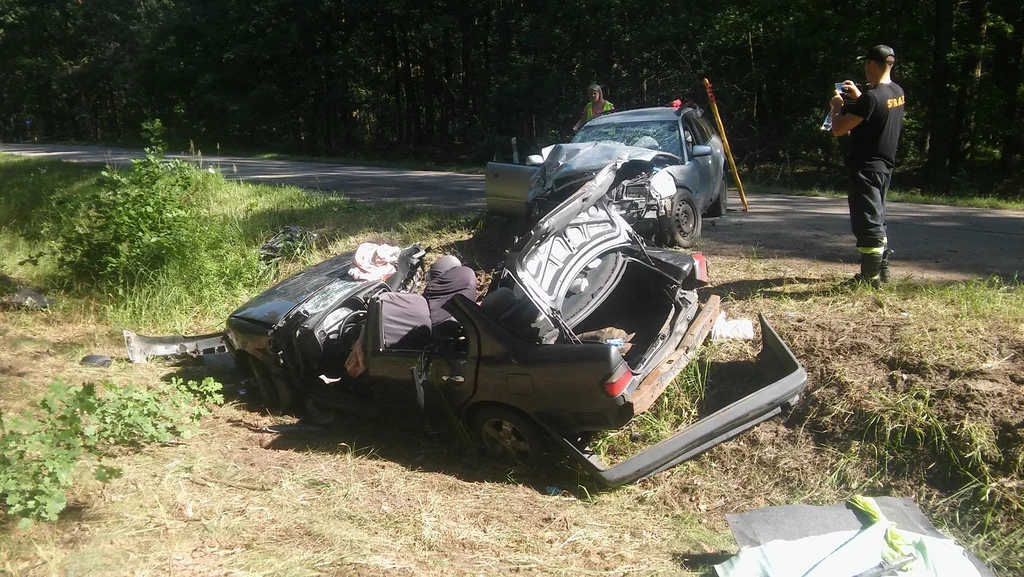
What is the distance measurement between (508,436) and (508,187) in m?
4.70

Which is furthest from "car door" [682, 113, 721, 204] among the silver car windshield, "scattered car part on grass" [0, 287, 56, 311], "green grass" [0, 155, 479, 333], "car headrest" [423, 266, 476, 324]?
"scattered car part on grass" [0, 287, 56, 311]

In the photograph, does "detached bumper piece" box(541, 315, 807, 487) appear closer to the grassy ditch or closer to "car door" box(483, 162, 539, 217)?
the grassy ditch

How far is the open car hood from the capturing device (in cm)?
483

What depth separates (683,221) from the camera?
28.4 feet

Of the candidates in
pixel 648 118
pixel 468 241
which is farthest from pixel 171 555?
pixel 648 118

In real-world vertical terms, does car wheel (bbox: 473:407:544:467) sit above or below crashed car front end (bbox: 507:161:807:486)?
below

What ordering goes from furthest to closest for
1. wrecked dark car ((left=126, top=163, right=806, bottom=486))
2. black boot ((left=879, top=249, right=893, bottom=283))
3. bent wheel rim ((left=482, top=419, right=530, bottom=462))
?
black boot ((left=879, top=249, right=893, bottom=283))
bent wheel rim ((left=482, top=419, right=530, bottom=462))
wrecked dark car ((left=126, top=163, right=806, bottom=486))

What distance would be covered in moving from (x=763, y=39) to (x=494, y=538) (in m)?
20.9

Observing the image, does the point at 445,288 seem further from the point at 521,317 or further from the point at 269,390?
the point at 269,390

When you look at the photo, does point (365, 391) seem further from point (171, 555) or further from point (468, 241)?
point (468, 241)

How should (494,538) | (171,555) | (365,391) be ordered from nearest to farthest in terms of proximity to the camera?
1. (171,555)
2. (494,538)
3. (365,391)

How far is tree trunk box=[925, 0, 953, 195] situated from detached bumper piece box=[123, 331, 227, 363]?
17107mm

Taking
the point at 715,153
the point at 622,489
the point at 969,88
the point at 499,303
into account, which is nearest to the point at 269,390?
the point at 499,303

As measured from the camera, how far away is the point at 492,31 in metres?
27.6
